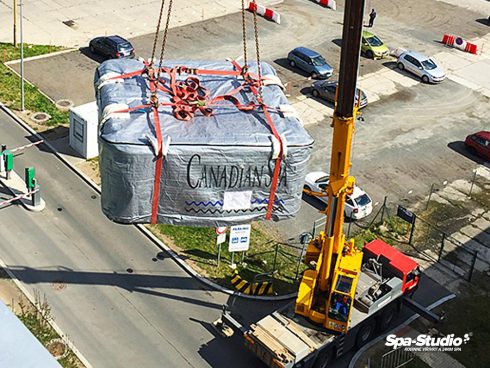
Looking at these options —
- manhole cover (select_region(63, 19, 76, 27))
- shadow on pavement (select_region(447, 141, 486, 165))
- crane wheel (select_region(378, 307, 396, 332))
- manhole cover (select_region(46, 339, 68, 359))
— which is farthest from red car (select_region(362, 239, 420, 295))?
manhole cover (select_region(63, 19, 76, 27))

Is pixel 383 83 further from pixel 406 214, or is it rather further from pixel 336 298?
pixel 336 298

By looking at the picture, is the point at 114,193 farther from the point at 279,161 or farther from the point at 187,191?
the point at 279,161

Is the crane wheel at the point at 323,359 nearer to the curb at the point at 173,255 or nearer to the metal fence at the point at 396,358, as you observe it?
the metal fence at the point at 396,358

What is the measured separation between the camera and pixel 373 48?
4906 cm

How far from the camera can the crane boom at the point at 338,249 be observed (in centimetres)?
2075

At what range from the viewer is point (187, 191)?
19.5 m

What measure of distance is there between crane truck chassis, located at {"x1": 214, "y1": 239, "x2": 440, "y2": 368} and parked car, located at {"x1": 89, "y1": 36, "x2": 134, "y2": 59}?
22698mm

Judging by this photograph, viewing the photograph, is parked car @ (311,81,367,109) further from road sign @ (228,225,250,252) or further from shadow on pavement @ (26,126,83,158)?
road sign @ (228,225,250,252)

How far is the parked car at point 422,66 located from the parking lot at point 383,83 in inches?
20.0

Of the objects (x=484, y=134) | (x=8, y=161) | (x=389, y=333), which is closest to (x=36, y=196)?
(x=8, y=161)

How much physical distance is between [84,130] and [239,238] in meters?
10.7

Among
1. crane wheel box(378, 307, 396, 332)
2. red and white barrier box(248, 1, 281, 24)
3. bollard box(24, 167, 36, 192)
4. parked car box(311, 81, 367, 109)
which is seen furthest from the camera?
red and white barrier box(248, 1, 281, 24)

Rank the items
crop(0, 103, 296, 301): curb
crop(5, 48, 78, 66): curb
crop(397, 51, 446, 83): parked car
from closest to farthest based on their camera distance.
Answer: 1. crop(0, 103, 296, 301): curb
2. crop(5, 48, 78, 66): curb
3. crop(397, 51, 446, 83): parked car

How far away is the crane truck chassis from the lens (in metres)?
23.5
